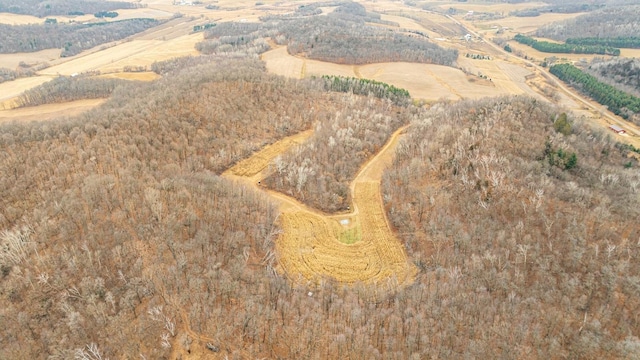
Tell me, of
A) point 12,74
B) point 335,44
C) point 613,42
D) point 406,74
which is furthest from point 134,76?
point 613,42

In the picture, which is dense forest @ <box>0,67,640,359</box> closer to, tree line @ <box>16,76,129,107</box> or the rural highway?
tree line @ <box>16,76,129,107</box>

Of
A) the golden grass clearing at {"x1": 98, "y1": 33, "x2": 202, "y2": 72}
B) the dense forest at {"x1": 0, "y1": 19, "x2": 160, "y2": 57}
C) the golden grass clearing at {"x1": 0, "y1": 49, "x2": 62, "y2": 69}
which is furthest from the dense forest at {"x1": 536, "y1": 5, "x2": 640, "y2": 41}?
the golden grass clearing at {"x1": 0, "y1": 49, "x2": 62, "y2": 69}

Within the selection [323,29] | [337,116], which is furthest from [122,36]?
[337,116]

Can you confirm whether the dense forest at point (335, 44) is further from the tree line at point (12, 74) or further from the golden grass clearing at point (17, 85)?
the tree line at point (12, 74)

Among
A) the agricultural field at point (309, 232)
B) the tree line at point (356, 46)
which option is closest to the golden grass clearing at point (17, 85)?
the agricultural field at point (309, 232)

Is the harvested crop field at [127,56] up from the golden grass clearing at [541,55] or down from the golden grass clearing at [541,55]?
down

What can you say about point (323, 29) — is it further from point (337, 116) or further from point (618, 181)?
point (618, 181)

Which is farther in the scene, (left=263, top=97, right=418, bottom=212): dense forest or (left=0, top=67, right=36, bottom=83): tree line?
(left=0, top=67, right=36, bottom=83): tree line
